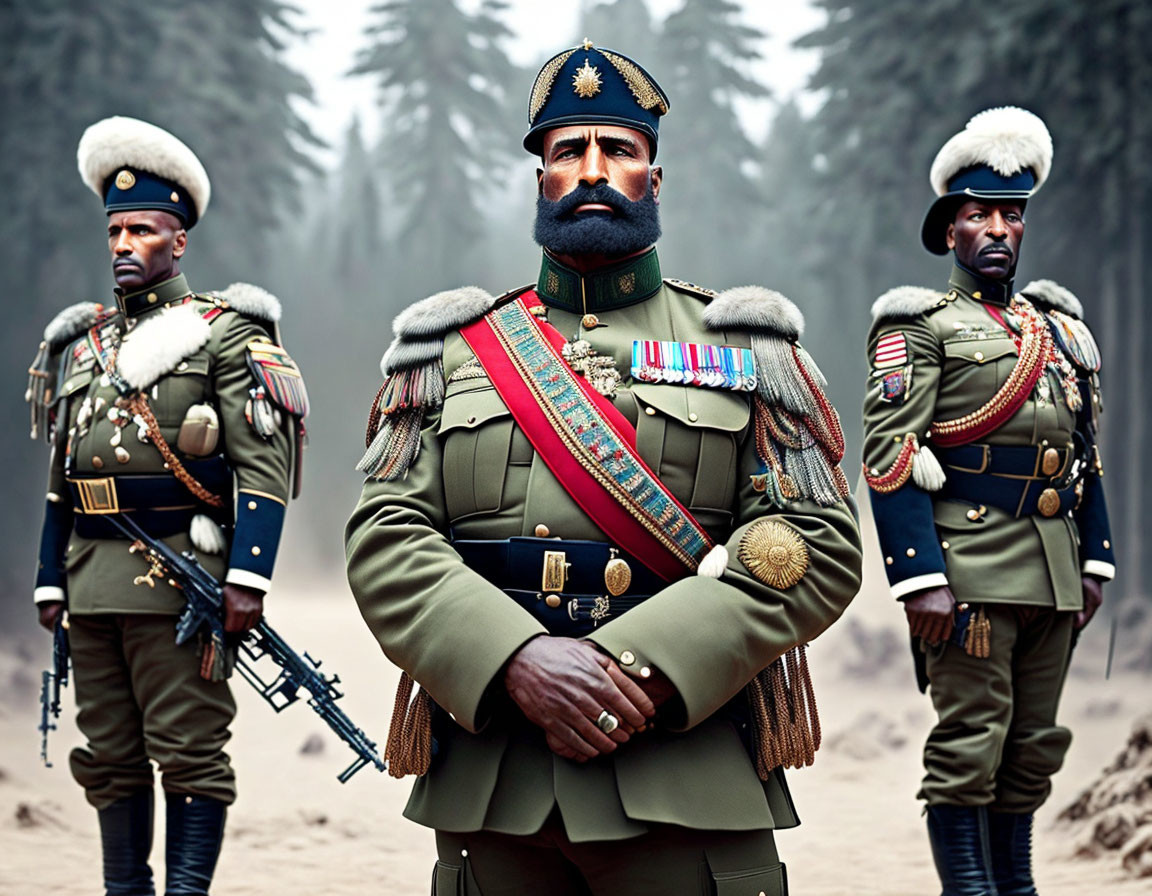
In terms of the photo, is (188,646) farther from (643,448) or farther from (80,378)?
(643,448)

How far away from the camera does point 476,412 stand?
2545 mm

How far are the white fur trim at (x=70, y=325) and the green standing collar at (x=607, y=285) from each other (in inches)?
95.4

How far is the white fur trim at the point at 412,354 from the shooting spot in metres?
2.65

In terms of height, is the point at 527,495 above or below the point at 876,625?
above

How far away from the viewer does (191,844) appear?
4.16 meters

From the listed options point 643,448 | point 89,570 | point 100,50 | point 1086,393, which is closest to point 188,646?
point 89,570

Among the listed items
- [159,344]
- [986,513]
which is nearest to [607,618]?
[986,513]

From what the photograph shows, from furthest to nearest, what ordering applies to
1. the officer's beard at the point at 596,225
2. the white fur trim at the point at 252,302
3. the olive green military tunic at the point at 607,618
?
1. the white fur trim at the point at 252,302
2. the officer's beard at the point at 596,225
3. the olive green military tunic at the point at 607,618

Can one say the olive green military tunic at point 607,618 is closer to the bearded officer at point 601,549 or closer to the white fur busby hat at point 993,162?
the bearded officer at point 601,549

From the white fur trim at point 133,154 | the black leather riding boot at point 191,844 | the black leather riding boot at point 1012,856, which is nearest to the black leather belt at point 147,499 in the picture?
the black leather riding boot at point 191,844

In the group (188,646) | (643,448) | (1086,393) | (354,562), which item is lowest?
(188,646)

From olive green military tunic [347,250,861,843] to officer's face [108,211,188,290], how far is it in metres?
2.00

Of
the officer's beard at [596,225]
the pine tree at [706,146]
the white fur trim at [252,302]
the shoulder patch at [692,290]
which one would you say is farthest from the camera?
the pine tree at [706,146]

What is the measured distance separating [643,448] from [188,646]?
7.22 ft
